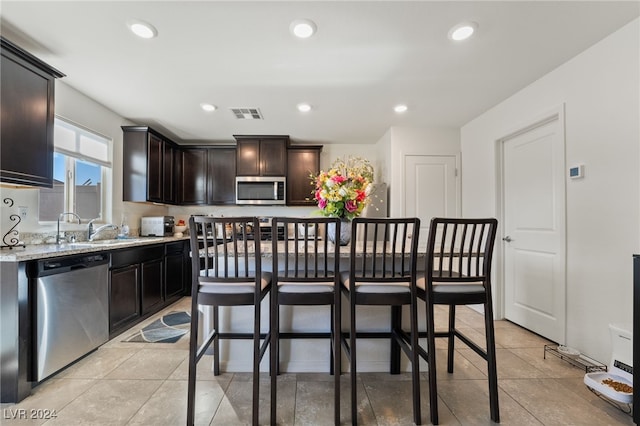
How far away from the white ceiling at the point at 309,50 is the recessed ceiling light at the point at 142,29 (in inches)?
1.5

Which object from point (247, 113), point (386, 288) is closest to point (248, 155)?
point (247, 113)

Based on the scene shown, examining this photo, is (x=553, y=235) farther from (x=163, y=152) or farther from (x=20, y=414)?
(x=163, y=152)

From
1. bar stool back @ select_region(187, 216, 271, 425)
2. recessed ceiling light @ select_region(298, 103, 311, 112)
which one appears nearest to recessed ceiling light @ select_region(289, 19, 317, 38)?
recessed ceiling light @ select_region(298, 103, 311, 112)

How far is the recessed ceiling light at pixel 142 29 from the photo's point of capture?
1.90 meters

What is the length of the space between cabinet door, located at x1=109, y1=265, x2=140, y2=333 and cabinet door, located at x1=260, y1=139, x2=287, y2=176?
234 centimetres

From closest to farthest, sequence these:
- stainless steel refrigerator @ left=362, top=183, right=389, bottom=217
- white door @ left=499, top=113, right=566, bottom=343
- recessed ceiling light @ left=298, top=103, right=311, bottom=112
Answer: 1. white door @ left=499, top=113, right=566, bottom=343
2. recessed ceiling light @ left=298, top=103, right=311, bottom=112
3. stainless steel refrigerator @ left=362, top=183, right=389, bottom=217

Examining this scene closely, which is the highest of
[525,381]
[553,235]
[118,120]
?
[118,120]

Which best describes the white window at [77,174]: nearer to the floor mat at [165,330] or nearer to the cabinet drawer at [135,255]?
the cabinet drawer at [135,255]

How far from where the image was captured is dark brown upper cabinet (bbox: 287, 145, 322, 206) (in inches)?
185

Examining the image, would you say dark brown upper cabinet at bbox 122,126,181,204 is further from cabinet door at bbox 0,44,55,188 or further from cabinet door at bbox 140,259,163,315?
cabinet door at bbox 0,44,55,188

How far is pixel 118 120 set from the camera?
366 cm

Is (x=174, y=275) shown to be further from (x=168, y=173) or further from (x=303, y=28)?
(x=303, y=28)

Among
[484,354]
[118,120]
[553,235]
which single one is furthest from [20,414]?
[553,235]

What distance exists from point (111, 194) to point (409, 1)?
3.81m
